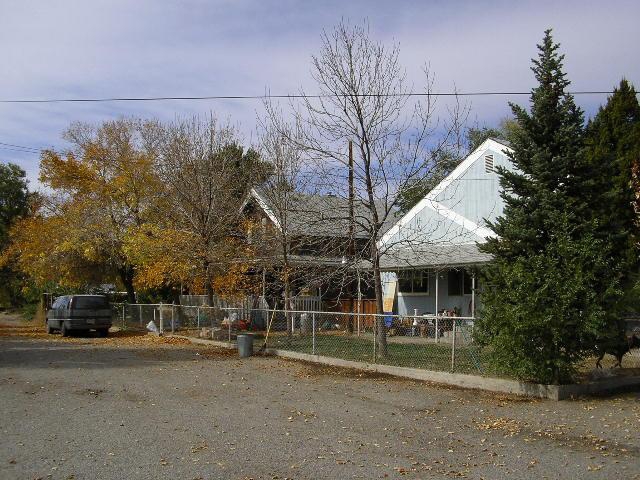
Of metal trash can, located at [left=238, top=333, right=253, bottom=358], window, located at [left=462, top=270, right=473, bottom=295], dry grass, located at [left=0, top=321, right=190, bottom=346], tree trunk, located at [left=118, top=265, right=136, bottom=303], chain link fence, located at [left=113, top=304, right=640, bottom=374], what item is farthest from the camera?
tree trunk, located at [left=118, top=265, right=136, bottom=303]

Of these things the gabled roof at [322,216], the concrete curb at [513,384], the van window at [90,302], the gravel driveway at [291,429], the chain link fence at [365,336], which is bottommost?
the gravel driveway at [291,429]

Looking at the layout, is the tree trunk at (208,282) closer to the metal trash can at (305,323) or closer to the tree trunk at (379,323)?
the metal trash can at (305,323)

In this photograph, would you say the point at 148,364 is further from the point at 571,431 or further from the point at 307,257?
the point at 571,431

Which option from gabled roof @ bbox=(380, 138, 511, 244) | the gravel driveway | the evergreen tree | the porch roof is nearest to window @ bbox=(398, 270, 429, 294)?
the porch roof

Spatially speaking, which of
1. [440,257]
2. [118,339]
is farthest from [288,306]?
[118,339]

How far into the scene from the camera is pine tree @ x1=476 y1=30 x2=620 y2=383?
11273 mm

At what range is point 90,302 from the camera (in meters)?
26.0

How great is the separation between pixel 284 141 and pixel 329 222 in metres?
2.85

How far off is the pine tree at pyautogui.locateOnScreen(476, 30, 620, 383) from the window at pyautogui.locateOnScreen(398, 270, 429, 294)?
10.8 meters

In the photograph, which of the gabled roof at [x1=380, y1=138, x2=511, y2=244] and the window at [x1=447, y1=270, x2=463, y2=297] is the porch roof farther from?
the window at [x1=447, y1=270, x2=463, y2=297]

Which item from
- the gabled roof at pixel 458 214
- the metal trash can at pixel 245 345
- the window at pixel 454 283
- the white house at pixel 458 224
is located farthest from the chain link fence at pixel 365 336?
the gabled roof at pixel 458 214

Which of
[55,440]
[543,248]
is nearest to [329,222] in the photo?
[543,248]

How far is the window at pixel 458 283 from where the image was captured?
2375cm

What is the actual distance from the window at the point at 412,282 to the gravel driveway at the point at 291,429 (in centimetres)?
1073
